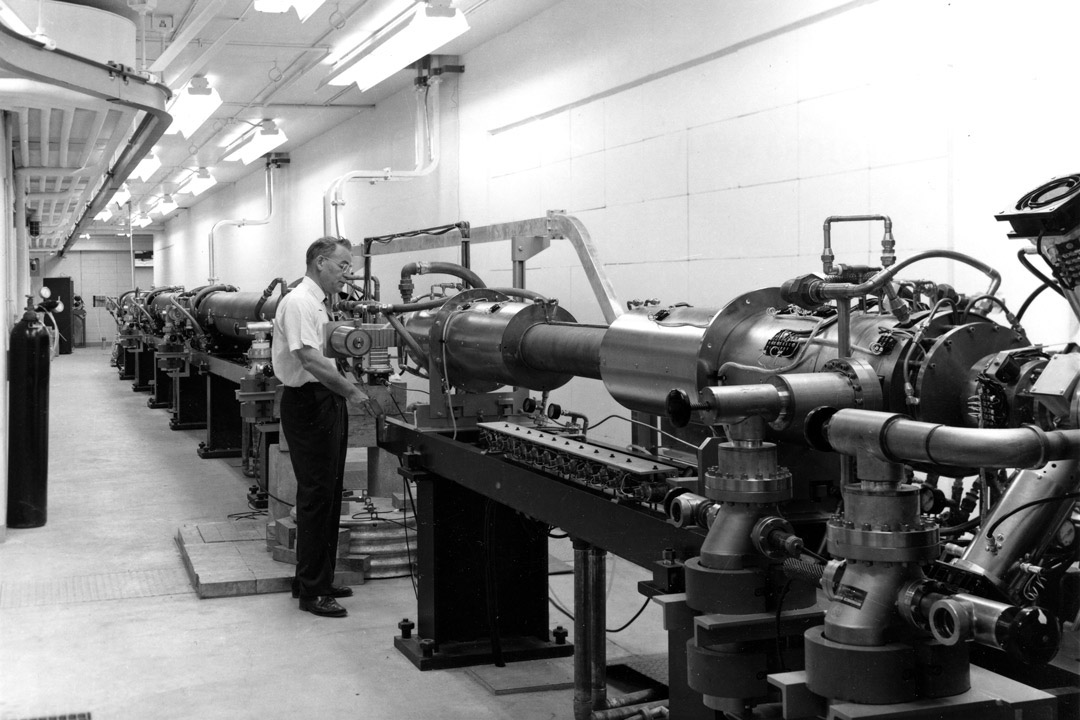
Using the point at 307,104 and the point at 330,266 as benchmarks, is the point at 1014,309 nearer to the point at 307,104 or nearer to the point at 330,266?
the point at 330,266

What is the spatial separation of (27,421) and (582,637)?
3.77 meters

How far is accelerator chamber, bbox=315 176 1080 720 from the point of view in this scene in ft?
4.31

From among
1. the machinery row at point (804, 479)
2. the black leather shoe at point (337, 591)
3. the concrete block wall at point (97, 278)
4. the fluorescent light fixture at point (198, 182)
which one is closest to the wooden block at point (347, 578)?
the black leather shoe at point (337, 591)

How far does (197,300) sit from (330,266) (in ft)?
17.7

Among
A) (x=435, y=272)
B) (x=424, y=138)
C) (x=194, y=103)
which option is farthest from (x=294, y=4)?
(x=424, y=138)

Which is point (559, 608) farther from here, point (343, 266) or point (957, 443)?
point (957, 443)

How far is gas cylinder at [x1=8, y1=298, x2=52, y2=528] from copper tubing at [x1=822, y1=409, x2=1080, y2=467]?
5071 millimetres

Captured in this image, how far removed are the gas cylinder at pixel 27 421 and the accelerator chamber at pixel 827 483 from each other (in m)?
3.14

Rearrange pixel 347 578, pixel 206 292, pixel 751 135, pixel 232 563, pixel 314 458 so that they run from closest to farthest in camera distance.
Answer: pixel 314 458 → pixel 347 578 → pixel 232 563 → pixel 751 135 → pixel 206 292

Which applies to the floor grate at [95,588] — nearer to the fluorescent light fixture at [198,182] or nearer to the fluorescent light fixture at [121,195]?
the fluorescent light fixture at [198,182]

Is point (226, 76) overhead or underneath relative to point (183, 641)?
overhead

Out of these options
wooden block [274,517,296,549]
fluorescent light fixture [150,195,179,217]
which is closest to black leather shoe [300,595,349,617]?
wooden block [274,517,296,549]

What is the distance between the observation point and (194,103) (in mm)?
7129

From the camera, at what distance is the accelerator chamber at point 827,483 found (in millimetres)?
1314
